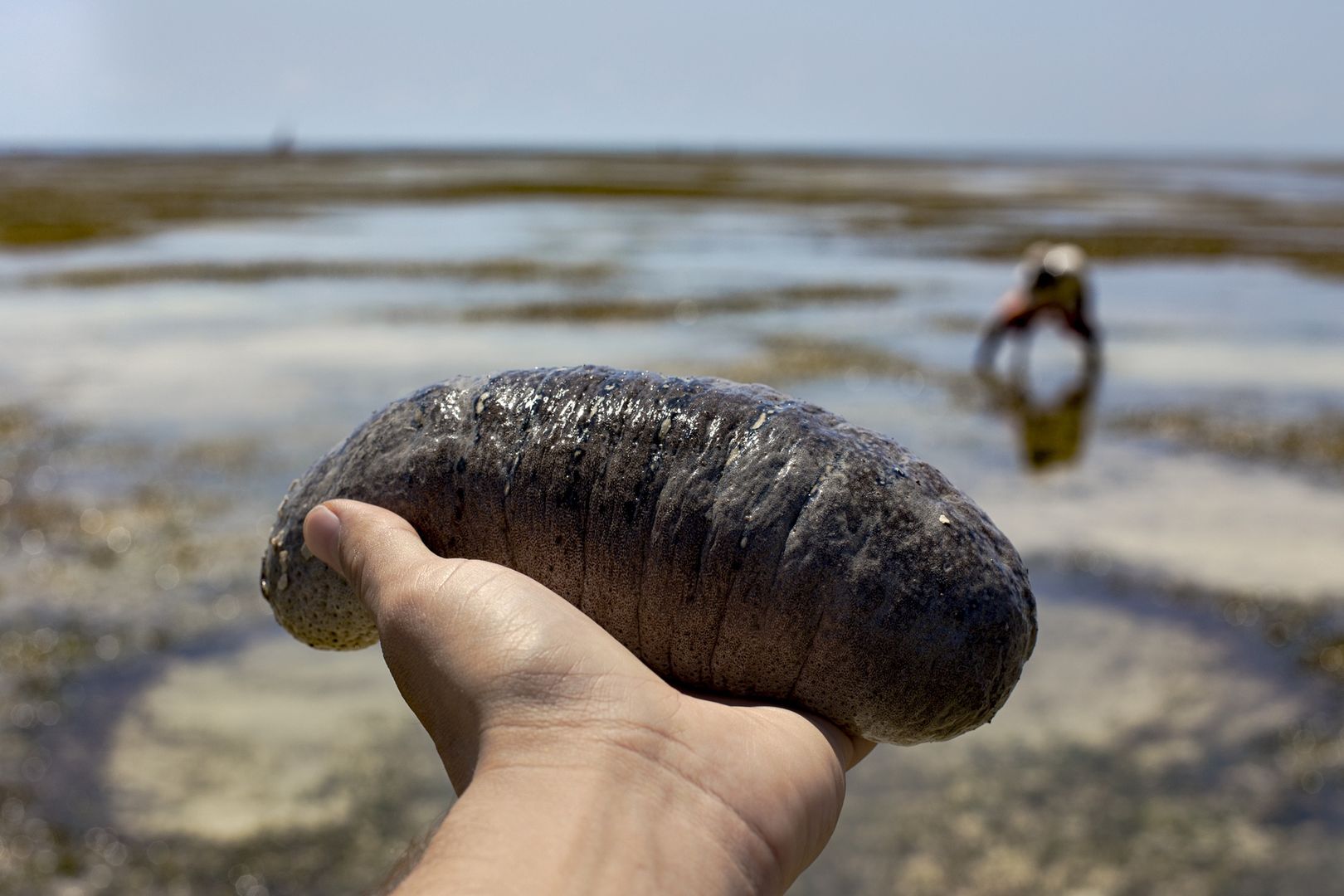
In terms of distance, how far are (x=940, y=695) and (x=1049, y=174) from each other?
85.5 m

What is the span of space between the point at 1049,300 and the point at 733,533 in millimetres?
11752

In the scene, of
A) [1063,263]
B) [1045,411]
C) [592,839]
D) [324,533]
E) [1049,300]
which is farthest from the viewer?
[1063,263]

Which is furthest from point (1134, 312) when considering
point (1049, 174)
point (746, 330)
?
point (1049, 174)

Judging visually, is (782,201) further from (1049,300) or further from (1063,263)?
(1049,300)

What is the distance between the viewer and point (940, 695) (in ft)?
6.75

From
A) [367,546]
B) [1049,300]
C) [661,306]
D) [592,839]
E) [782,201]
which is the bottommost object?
[661,306]

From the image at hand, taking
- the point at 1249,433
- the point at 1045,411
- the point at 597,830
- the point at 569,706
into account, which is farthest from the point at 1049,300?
the point at 597,830

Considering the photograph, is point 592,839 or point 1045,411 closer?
point 592,839

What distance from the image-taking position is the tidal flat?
454cm

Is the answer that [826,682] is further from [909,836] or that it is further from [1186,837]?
[1186,837]

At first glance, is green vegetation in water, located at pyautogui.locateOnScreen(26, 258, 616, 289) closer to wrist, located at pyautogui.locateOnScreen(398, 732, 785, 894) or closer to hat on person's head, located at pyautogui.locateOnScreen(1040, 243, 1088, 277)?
hat on person's head, located at pyautogui.locateOnScreen(1040, 243, 1088, 277)

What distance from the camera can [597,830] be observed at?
4.95ft

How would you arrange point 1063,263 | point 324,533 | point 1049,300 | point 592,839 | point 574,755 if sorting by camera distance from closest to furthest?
point 592,839, point 574,755, point 324,533, point 1049,300, point 1063,263

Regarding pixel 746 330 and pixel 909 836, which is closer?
pixel 909 836
